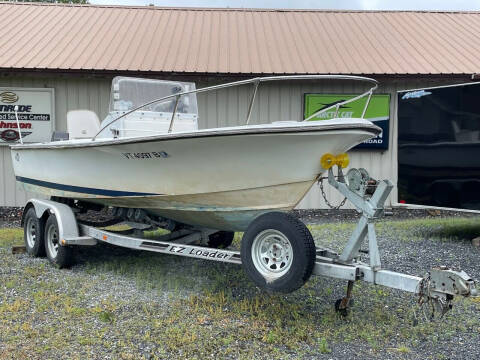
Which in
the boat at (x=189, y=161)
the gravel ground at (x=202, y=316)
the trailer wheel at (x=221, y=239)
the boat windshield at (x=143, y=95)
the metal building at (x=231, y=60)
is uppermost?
the metal building at (x=231, y=60)

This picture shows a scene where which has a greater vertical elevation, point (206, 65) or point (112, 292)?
point (206, 65)

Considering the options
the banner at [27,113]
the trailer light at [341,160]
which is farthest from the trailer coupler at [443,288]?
the banner at [27,113]

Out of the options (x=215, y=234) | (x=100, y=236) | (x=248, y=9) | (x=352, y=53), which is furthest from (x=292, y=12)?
(x=100, y=236)

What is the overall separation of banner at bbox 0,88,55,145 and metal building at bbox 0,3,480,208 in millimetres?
91

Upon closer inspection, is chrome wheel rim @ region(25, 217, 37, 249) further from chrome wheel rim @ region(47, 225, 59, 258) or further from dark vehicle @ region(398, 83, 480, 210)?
dark vehicle @ region(398, 83, 480, 210)

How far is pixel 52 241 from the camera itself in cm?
563

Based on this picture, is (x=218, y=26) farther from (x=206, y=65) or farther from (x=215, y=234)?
(x=215, y=234)

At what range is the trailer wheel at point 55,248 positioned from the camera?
526cm

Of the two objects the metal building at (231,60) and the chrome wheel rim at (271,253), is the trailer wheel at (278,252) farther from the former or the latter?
the metal building at (231,60)

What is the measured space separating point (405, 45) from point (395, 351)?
8.74 metres

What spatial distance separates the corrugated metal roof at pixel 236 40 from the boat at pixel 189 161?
3874mm

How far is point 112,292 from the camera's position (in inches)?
176

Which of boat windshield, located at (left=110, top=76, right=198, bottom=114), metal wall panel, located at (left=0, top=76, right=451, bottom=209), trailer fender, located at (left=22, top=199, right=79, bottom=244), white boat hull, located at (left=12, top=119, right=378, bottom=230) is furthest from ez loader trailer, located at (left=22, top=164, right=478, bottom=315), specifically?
metal wall panel, located at (left=0, top=76, right=451, bottom=209)

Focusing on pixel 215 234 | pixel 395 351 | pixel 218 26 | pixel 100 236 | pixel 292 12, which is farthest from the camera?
pixel 292 12
